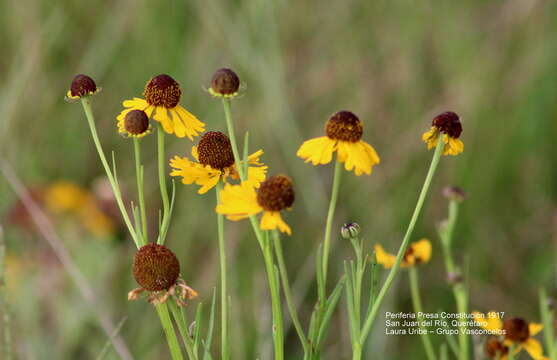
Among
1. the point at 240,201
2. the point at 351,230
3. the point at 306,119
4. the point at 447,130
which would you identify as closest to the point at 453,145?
the point at 447,130

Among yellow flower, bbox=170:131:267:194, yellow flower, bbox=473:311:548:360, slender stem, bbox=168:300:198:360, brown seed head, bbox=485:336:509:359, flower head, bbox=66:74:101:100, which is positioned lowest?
slender stem, bbox=168:300:198:360

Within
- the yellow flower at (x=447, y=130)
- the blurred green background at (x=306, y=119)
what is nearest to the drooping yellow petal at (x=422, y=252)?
the yellow flower at (x=447, y=130)

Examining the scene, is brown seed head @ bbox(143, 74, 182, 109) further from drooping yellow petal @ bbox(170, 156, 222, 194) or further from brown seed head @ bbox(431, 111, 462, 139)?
brown seed head @ bbox(431, 111, 462, 139)

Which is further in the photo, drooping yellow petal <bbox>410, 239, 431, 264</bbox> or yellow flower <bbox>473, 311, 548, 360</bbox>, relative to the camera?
drooping yellow petal <bbox>410, 239, 431, 264</bbox>

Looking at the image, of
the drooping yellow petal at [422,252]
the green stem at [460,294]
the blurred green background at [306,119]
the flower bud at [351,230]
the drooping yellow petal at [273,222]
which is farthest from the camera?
the blurred green background at [306,119]

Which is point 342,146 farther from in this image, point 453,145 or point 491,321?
point 491,321

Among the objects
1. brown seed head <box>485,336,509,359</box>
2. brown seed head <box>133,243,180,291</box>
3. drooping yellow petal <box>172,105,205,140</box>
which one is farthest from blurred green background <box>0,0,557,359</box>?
brown seed head <box>133,243,180,291</box>

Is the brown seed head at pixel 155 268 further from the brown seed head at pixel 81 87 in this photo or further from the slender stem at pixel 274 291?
the brown seed head at pixel 81 87
